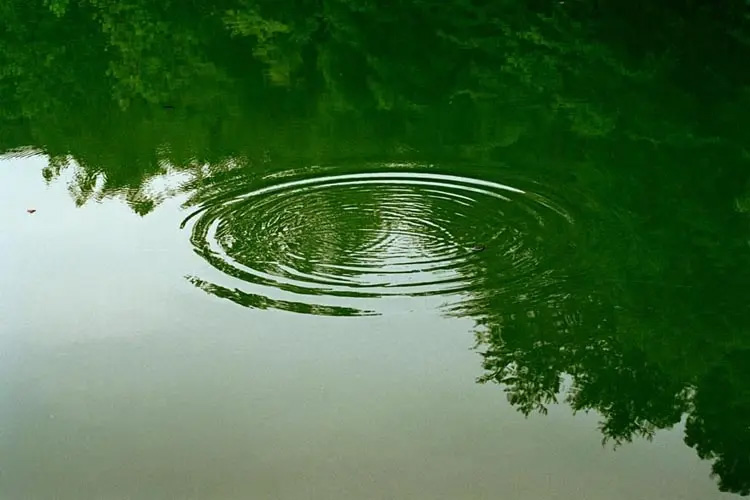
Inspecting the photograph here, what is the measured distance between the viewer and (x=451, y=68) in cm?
707

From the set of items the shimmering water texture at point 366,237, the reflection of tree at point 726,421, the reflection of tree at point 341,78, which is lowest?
the reflection of tree at point 726,421

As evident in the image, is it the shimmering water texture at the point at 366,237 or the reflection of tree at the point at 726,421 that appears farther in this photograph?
the shimmering water texture at the point at 366,237

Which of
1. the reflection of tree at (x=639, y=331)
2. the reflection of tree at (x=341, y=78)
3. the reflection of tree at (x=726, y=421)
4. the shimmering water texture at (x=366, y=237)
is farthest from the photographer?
the reflection of tree at (x=341, y=78)

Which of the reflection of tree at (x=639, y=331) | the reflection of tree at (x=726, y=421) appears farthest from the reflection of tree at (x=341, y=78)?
the reflection of tree at (x=726, y=421)

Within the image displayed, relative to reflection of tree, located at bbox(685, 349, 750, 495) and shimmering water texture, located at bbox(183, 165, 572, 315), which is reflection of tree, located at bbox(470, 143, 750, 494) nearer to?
reflection of tree, located at bbox(685, 349, 750, 495)

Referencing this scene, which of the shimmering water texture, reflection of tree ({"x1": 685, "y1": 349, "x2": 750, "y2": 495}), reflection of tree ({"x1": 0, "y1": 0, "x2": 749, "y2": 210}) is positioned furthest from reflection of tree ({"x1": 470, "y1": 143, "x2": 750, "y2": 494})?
reflection of tree ({"x1": 0, "y1": 0, "x2": 749, "y2": 210})

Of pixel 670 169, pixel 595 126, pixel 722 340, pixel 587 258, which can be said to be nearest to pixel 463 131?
pixel 595 126

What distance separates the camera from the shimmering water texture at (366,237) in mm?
3822

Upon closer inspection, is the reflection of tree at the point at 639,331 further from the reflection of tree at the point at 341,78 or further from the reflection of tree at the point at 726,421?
the reflection of tree at the point at 341,78

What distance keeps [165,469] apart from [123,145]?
9.69 ft

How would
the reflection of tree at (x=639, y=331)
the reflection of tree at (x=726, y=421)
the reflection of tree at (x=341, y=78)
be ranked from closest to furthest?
the reflection of tree at (x=726, y=421) → the reflection of tree at (x=639, y=331) → the reflection of tree at (x=341, y=78)

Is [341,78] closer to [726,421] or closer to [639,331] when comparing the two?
[639,331]

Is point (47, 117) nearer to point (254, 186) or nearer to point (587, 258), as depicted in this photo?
point (254, 186)

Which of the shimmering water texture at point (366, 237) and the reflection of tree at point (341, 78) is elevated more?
the reflection of tree at point (341, 78)
